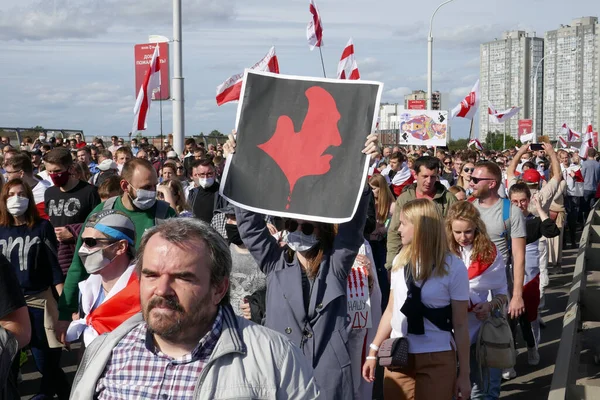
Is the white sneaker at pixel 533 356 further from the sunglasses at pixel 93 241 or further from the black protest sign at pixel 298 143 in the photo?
the sunglasses at pixel 93 241

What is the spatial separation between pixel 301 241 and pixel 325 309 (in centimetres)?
35

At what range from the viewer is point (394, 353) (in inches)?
177

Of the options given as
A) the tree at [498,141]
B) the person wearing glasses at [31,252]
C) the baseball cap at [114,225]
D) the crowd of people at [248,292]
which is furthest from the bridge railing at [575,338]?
the tree at [498,141]

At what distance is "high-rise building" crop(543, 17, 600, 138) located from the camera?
95875 mm

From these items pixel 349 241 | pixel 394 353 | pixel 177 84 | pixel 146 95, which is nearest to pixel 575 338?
pixel 394 353

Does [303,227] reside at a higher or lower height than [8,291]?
higher

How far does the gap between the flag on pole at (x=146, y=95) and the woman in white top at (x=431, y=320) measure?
30.6 feet

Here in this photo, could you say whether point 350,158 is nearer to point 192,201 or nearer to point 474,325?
point 474,325

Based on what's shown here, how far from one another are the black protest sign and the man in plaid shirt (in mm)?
1369

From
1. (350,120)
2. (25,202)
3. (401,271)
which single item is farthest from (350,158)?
(25,202)

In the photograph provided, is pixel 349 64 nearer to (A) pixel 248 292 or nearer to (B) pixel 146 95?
(B) pixel 146 95

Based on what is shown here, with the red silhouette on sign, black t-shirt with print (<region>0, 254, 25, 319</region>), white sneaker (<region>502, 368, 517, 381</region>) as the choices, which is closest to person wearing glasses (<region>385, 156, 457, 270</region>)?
white sneaker (<region>502, 368, 517, 381</region>)

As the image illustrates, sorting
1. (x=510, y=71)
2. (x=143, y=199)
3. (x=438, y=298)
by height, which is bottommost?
(x=438, y=298)

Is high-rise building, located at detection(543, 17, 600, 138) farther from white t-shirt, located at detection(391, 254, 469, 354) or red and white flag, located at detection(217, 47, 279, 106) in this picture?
white t-shirt, located at detection(391, 254, 469, 354)
